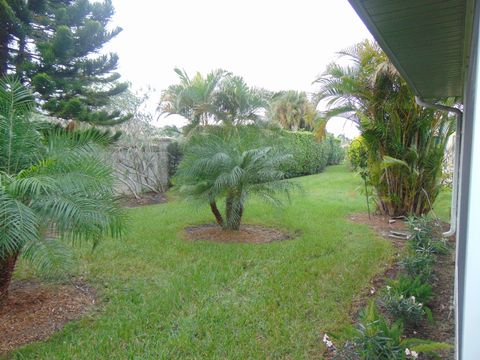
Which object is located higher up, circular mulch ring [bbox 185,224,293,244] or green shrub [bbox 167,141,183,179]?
green shrub [bbox 167,141,183,179]

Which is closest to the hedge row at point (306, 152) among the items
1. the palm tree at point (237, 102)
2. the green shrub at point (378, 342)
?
the palm tree at point (237, 102)

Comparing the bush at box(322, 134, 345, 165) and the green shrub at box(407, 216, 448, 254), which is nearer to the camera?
the green shrub at box(407, 216, 448, 254)

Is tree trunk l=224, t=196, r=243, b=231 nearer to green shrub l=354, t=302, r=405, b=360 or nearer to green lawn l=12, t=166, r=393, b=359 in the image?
green lawn l=12, t=166, r=393, b=359

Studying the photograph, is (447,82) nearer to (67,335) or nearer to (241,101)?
(67,335)

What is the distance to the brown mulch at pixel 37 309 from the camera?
291 cm

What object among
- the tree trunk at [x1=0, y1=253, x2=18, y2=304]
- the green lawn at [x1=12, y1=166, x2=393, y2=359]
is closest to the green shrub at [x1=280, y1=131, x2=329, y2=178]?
the green lawn at [x1=12, y1=166, x2=393, y2=359]

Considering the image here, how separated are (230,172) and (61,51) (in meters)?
4.99

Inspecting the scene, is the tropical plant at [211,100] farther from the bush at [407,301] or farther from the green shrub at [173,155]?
the bush at [407,301]

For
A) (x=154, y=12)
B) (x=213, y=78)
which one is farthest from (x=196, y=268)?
(x=154, y=12)

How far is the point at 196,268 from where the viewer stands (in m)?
4.46

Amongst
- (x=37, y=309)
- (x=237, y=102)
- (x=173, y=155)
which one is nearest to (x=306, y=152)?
(x=237, y=102)

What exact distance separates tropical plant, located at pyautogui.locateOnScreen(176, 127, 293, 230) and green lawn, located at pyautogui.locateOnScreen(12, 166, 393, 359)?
816 mm

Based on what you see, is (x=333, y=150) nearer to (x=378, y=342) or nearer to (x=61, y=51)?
(x=61, y=51)

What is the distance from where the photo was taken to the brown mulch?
2908mm
